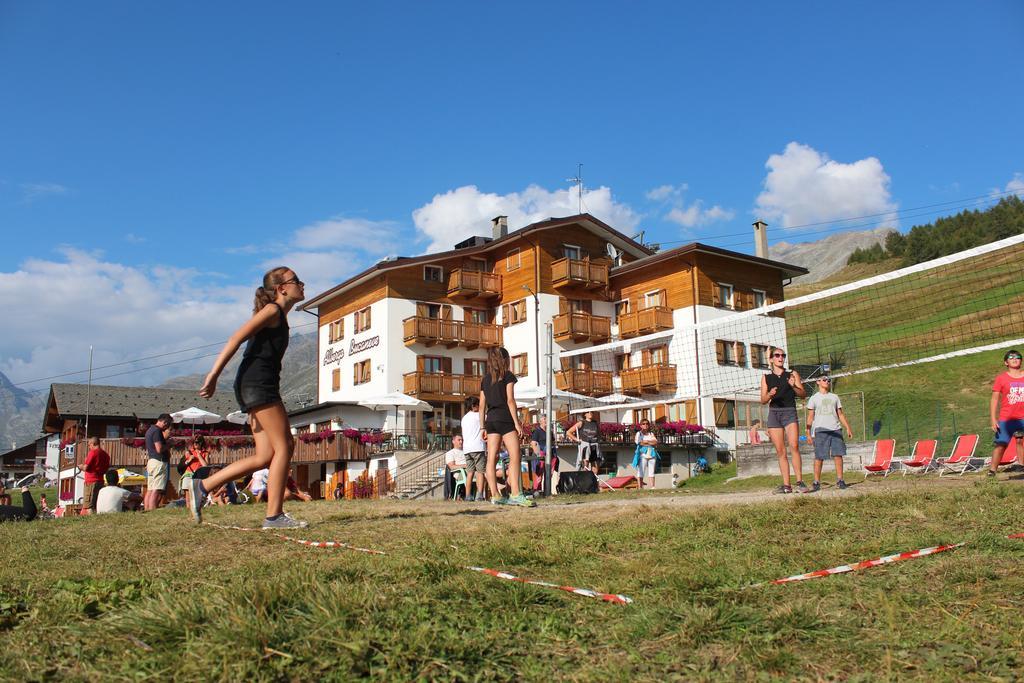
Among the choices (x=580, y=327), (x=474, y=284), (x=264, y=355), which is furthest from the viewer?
(x=474, y=284)

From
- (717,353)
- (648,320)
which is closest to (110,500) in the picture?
(717,353)

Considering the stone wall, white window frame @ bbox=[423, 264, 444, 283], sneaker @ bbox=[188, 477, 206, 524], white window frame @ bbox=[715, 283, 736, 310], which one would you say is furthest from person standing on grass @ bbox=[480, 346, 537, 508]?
white window frame @ bbox=[423, 264, 444, 283]

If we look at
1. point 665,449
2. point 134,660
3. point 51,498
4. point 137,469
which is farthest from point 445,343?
point 134,660

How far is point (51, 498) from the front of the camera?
60.4 meters

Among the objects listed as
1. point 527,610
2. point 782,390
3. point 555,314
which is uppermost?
point 555,314

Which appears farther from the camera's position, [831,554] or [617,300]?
[617,300]

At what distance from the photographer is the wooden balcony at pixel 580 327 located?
45.1 m

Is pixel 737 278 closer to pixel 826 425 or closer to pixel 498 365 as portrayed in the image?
pixel 826 425

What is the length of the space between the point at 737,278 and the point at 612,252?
695cm

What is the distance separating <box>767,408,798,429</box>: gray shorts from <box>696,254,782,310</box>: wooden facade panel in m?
32.6

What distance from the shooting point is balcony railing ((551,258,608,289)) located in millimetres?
45719

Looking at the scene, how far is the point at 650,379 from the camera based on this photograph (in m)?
41.9

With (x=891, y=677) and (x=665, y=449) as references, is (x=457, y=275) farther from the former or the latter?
(x=891, y=677)

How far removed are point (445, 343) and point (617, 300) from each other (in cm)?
971
